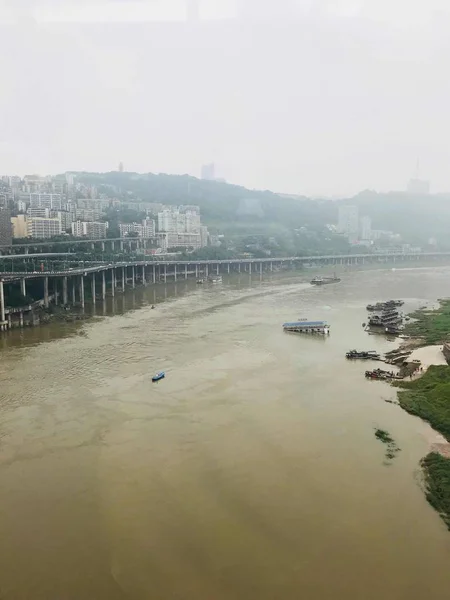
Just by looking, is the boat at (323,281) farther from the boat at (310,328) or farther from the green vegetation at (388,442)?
the green vegetation at (388,442)

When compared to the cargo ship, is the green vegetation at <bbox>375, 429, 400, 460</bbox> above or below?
above

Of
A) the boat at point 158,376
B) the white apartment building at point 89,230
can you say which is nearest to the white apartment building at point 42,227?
the white apartment building at point 89,230

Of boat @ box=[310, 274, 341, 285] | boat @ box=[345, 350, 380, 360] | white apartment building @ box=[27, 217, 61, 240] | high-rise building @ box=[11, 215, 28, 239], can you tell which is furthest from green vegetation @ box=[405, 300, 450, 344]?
high-rise building @ box=[11, 215, 28, 239]

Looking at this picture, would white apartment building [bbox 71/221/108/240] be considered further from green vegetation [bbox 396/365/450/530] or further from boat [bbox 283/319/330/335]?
green vegetation [bbox 396/365/450/530]

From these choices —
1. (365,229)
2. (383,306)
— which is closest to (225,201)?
(365,229)

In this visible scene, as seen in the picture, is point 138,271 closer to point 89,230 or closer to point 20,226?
point 89,230

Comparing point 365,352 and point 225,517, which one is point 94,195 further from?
point 225,517
